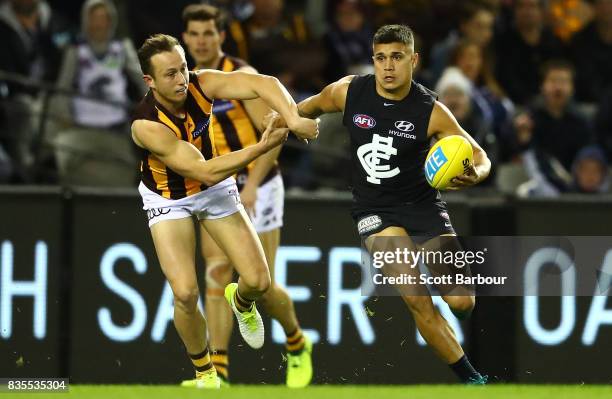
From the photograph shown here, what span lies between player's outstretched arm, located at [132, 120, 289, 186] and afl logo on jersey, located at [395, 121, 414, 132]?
3.58 ft

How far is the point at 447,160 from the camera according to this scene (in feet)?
30.3

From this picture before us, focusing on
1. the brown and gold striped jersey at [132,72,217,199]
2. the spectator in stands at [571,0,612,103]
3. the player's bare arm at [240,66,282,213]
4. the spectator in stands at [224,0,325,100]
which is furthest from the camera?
the spectator in stands at [571,0,612,103]

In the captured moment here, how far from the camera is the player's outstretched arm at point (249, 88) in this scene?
31.0 feet

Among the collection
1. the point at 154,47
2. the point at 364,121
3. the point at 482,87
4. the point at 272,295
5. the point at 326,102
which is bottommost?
the point at 272,295

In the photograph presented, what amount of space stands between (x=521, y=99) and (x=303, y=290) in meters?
4.61

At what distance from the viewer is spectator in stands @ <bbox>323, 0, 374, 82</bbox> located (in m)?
15.2

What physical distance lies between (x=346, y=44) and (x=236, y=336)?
13.5 ft

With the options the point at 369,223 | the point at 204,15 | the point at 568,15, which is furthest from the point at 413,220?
the point at 568,15

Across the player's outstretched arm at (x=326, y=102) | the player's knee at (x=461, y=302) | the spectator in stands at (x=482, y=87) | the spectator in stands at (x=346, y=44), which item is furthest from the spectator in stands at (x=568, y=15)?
the player's knee at (x=461, y=302)

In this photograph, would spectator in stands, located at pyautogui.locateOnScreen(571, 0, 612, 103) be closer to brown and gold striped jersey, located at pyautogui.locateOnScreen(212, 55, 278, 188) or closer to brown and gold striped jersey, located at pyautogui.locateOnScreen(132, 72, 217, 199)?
brown and gold striped jersey, located at pyautogui.locateOnScreen(212, 55, 278, 188)

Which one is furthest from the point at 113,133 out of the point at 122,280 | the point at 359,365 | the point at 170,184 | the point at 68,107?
the point at 170,184

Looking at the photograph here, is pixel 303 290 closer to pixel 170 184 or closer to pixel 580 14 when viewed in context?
pixel 170 184

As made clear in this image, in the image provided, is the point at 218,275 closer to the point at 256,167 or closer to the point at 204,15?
the point at 256,167

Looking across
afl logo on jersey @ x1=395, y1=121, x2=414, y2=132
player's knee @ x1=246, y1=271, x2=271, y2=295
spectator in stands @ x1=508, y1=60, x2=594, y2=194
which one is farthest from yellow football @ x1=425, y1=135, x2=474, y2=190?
spectator in stands @ x1=508, y1=60, x2=594, y2=194
